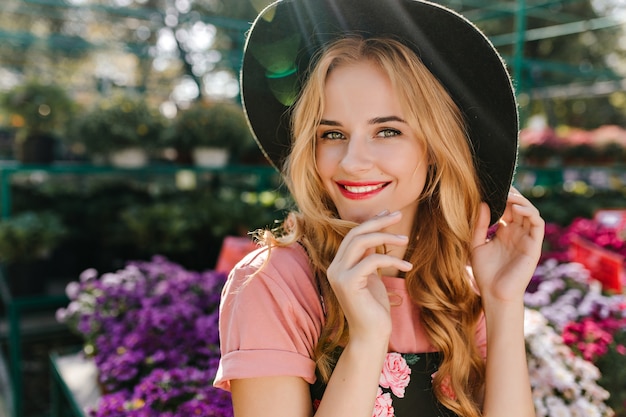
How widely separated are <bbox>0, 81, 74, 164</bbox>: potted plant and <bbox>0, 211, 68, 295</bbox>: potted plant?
435mm

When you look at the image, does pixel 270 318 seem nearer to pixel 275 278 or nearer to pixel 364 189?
pixel 275 278

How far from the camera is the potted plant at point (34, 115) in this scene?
349cm

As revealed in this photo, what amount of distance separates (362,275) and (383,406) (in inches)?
14.3

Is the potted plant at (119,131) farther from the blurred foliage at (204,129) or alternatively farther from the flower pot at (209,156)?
the flower pot at (209,156)

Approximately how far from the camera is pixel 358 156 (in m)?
1.14

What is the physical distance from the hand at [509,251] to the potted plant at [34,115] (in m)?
3.12

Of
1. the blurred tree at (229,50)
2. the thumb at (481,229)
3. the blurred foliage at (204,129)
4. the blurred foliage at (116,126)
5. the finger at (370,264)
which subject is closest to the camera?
the finger at (370,264)

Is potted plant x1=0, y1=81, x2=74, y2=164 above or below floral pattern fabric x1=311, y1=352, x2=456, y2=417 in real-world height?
above

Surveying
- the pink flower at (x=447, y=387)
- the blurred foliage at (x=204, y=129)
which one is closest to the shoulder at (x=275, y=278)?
the pink flower at (x=447, y=387)

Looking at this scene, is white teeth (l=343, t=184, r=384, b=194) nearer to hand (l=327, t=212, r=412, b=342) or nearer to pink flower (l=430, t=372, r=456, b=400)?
hand (l=327, t=212, r=412, b=342)

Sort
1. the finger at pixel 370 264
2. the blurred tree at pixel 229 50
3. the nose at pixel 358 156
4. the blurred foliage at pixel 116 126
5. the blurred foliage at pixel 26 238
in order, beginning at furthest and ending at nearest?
1. the blurred tree at pixel 229 50
2. the blurred foliage at pixel 116 126
3. the blurred foliage at pixel 26 238
4. the nose at pixel 358 156
5. the finger at pixel 370 264

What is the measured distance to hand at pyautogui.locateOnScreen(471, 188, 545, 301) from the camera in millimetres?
1336

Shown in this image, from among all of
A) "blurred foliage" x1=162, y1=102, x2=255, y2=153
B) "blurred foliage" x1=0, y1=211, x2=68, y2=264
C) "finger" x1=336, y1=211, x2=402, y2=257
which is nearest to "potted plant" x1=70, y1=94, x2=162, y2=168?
"blurred foliage" x1=162, y1=102, x2=255, y2=153

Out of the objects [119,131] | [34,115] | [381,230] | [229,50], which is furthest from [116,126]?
[229,50]
